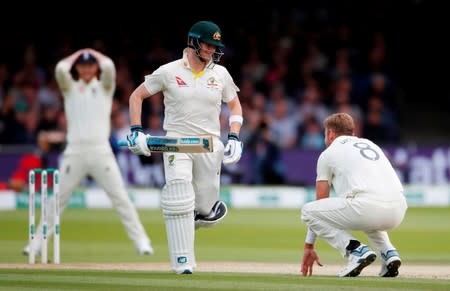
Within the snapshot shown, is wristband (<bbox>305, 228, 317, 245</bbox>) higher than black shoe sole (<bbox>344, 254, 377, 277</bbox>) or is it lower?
higher

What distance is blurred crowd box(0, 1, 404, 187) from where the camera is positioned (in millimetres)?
16203

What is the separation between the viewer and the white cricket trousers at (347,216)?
6809 mm

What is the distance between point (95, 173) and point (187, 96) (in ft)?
7.35

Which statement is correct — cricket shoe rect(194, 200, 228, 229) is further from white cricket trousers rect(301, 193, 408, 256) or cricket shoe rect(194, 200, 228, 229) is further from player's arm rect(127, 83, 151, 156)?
white cricket trousers rect(301, 193, 408, 256)

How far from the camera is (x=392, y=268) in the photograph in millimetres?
6957

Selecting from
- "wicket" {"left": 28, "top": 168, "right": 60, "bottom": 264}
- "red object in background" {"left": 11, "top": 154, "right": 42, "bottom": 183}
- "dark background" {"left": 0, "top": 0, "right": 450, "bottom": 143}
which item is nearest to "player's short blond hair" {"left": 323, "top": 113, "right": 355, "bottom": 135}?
"wicket" {"left": 28, "top": 168, "right": 60, "bottom": 264}

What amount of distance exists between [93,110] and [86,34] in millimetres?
9808

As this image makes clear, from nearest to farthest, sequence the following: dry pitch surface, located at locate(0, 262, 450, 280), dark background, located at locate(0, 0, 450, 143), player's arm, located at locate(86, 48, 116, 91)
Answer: dry pitch surface, located at locate(0, 262, 450, 280)
player's arm, located at locate(86, 48, 116, 91)
dark background, located at locate(0, 0, 450, 143)

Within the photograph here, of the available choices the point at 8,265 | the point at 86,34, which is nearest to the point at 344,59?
the point at 86,34

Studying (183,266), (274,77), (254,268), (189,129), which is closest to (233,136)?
(189,129)

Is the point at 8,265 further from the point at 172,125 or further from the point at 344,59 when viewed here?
the point at 344,59

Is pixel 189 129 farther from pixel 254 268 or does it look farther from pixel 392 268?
pixel 392 268

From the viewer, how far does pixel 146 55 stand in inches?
717

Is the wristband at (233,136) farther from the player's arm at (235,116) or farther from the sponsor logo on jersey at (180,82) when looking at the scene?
the sponsor logo on jersey at (180,82)
